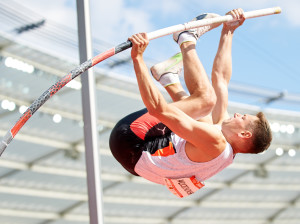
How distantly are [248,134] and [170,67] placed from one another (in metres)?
0.50

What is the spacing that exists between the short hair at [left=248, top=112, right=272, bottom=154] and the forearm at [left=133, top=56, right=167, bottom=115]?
0.53 meters

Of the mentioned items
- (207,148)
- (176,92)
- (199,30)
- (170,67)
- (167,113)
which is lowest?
(207,148)

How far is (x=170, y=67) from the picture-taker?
282 centimetres

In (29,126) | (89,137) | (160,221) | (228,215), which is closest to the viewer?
(89,137)

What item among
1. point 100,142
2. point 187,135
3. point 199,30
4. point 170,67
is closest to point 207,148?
point 187,135

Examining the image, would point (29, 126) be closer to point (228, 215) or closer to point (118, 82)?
point (118, 82)

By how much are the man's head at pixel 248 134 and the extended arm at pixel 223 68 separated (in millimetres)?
163

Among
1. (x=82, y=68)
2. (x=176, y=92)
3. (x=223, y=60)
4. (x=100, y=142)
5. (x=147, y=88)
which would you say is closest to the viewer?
(x=147, y=88)

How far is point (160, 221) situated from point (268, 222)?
2.94 metres

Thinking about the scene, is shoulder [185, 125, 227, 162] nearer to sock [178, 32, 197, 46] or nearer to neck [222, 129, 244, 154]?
neck [222, 129, 244, 154]

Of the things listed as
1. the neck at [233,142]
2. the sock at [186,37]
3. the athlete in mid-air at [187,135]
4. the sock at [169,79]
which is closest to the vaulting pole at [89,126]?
the athlete in mid-air at [187,135]

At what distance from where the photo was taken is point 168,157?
2.65 meters

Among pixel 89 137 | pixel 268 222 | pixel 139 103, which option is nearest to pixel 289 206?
pixel 268 222

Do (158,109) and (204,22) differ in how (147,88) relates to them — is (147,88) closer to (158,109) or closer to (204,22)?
(158,109)
